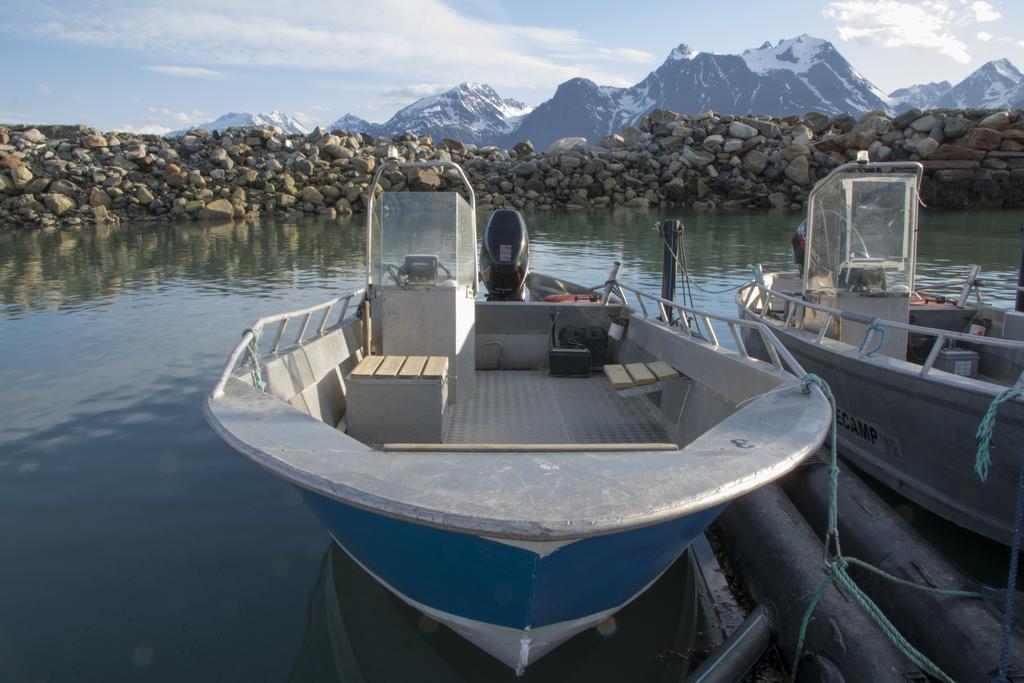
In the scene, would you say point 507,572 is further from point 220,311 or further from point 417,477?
point 220,311

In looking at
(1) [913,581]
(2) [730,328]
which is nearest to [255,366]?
(2) [730,328]

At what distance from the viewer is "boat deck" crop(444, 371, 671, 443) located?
6328 mm

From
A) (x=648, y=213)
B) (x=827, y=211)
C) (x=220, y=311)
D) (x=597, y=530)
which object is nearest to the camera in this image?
(x=597, y=530)

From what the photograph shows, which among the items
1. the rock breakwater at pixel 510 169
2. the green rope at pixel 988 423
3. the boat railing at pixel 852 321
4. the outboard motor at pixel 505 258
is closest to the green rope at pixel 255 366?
the green rope at pixel 988 423

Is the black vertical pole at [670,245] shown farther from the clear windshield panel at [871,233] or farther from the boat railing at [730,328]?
the clear windshield panel at [871,233]

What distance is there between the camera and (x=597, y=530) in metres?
2.90

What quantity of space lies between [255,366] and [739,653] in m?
3.52

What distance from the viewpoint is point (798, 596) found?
435cm

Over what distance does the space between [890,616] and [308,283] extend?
57.8 ft

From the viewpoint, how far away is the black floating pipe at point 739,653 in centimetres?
387

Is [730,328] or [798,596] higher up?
[730,328]

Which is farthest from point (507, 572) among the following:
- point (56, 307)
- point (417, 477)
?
point (56, 307)

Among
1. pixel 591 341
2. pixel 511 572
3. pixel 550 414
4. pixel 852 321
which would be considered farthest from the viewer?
pixel 591 341

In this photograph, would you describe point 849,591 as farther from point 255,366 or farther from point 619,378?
point 255,366
